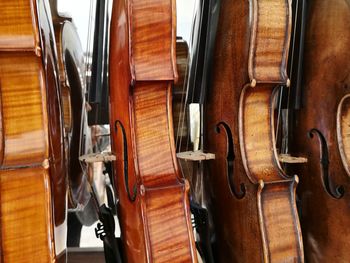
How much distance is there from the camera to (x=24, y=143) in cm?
114

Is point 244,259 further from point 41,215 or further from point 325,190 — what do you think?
point 41,215

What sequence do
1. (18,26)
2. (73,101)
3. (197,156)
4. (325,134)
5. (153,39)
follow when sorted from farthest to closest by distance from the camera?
1. (73,101)
2. (325,134)
3. (197,156)
4. (153,39)
5. (18,26)

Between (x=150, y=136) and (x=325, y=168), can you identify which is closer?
(x=150, y=136)


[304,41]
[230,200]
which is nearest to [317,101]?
[304,41]

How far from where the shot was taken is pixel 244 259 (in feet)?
4.70

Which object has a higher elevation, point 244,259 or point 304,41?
point 304,41

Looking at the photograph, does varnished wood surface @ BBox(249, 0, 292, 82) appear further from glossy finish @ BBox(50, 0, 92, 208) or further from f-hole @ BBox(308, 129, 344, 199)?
glossy finish @ BBox(50, 0, 92, 208)

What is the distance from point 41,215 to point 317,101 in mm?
1165

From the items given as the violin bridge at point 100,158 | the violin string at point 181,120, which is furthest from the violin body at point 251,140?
the violin bridge at point 100,158

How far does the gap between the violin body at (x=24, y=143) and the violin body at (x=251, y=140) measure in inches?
25.4

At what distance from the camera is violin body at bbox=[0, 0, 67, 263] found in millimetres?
1081

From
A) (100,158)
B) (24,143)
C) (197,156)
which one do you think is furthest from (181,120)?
(24,143)

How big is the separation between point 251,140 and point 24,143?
749 mm

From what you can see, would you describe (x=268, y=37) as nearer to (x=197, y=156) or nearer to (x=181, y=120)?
(x=197, y=156)
